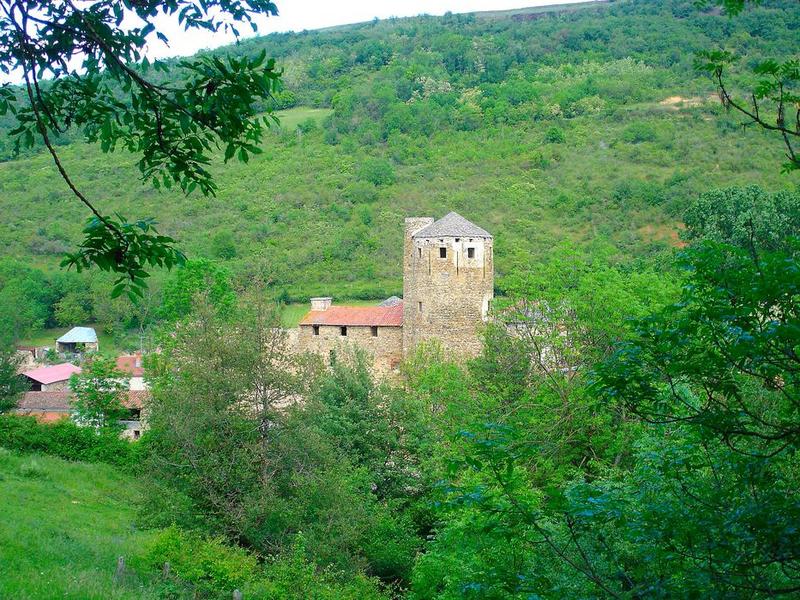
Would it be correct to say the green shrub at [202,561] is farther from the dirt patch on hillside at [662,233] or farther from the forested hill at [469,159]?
the dirt patch on hillside at [662,233]

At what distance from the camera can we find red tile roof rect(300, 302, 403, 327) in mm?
30703

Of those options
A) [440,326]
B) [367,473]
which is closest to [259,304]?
[367,473]

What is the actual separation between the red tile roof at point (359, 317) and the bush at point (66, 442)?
767 cm

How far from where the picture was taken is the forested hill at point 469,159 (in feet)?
200

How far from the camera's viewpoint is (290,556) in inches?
629

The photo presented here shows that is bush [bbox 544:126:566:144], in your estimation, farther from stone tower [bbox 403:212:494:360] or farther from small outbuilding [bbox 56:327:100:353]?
stone tower [bbox 403:212:494:360]

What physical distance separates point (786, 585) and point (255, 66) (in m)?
4.93

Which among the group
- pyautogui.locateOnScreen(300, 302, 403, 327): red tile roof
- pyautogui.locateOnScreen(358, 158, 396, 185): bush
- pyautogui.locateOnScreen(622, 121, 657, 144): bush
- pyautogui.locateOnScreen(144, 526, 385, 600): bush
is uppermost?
pyautogui.locateOnScreen(622, 121, 657, 144): bush

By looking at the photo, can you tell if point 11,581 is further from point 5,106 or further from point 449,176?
point 449,176

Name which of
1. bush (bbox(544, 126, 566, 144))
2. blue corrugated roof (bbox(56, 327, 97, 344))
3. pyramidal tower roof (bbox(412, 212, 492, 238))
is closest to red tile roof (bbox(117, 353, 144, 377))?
blue corrugated roof (bbox(56, 327, 97, 344))

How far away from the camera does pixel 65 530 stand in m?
16.5

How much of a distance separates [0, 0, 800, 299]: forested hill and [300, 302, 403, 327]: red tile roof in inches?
686

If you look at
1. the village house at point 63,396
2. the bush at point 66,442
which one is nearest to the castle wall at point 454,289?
the bush at point 66,442

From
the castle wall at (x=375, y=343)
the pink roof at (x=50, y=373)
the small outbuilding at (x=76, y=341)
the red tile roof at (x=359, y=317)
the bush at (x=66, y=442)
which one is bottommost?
the small outbuilding at (x=76, y=341)
